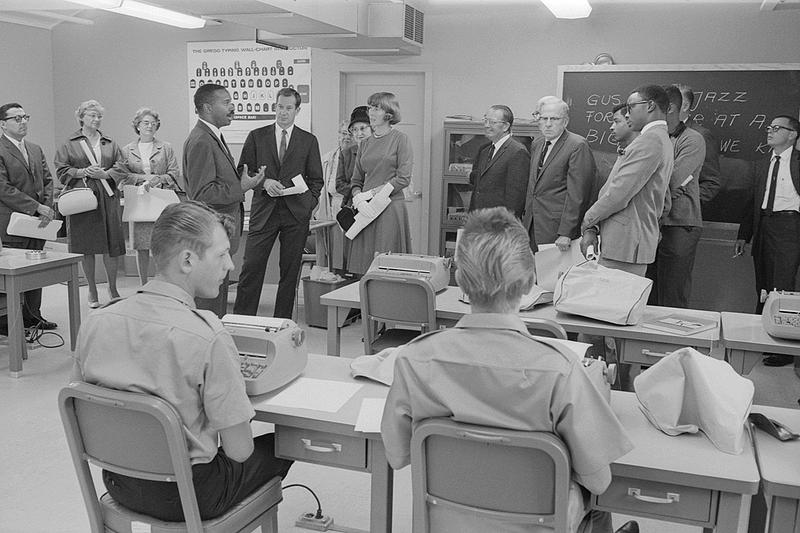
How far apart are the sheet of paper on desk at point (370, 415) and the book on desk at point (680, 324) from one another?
4.96 ft

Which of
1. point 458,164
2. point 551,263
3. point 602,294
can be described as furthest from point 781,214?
point 458,164

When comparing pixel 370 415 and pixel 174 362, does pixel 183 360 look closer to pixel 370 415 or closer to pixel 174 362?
pixel 174 362

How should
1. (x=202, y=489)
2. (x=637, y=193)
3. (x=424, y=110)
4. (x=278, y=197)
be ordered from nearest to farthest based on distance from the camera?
(x=202, y=489) < (x=637, y=193) < (x=278, y=197) < (x=424, y=110)

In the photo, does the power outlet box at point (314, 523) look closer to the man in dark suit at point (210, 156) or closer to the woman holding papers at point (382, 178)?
the man in dark suit at point (210, 156)

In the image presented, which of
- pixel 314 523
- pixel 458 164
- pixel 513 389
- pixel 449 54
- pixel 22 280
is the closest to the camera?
pixel 513 389

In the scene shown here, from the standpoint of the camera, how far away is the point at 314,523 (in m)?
2.85

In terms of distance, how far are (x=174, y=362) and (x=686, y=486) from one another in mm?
1253

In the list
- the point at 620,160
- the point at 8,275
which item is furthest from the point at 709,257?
the point at 8,275

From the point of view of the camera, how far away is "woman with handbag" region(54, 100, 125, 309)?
607 centimetres

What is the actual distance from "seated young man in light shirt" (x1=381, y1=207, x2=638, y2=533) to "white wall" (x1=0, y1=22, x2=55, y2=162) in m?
8.14

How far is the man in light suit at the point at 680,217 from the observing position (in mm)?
4848

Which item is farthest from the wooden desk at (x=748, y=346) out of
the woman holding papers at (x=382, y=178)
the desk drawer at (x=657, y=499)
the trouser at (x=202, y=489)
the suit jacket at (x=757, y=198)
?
the woman holding papers at (x=382, y=178)

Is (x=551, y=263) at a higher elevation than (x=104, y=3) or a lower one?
lower

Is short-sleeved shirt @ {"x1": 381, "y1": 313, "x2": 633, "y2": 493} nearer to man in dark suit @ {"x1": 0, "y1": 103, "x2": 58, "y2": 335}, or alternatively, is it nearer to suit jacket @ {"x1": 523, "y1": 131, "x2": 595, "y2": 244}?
suit jacket @ {"x1": 523, "y1": 131, "x2": 595, "y2": 244}
